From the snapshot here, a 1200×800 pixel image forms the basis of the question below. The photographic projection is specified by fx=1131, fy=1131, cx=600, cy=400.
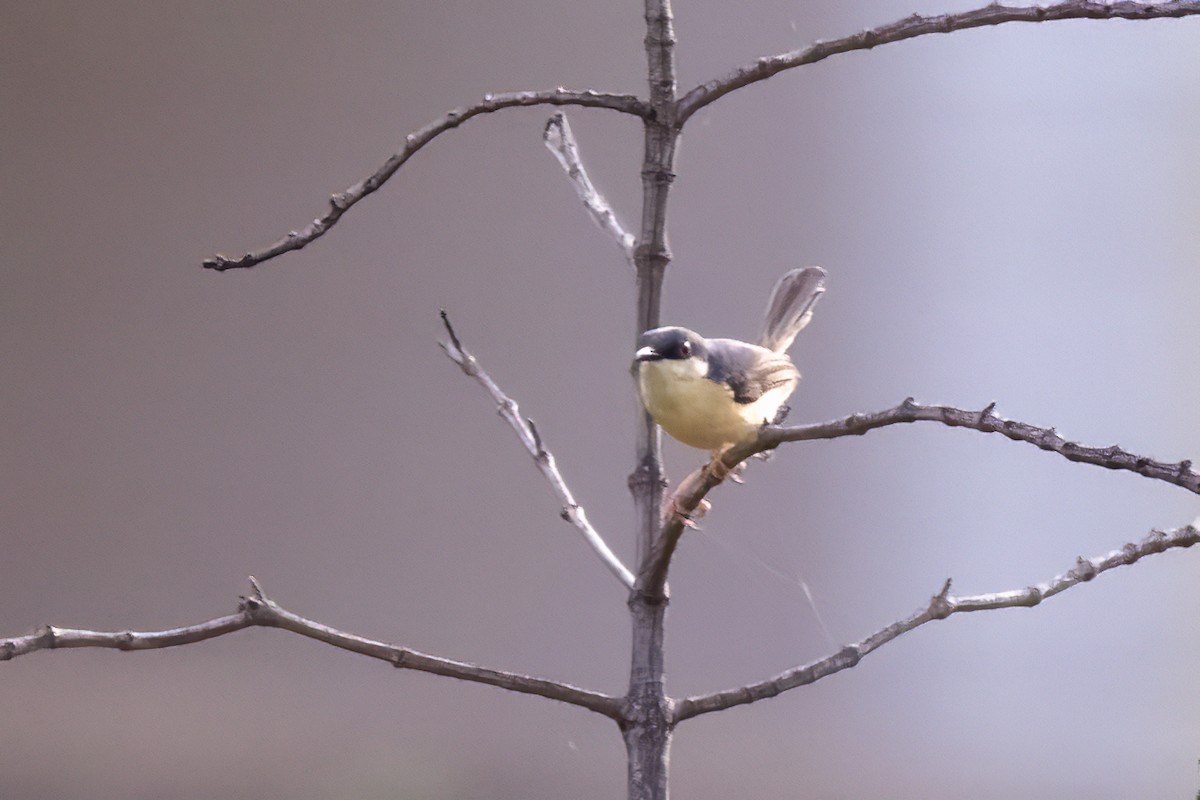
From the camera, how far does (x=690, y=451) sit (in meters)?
0.88

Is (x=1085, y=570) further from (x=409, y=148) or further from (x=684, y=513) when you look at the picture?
(x=409, y=148)

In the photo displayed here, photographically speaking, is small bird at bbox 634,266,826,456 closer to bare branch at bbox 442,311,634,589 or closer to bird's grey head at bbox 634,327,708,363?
bird's grey head at bbox 634,327,708,363

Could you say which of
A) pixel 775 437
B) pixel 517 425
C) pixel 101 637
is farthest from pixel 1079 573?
pixel 101 637

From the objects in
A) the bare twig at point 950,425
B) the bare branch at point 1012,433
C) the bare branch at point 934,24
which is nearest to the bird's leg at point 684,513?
the bare twig at point 950,425

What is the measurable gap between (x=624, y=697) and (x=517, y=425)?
230mm

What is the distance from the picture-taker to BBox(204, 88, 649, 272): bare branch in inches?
22.5

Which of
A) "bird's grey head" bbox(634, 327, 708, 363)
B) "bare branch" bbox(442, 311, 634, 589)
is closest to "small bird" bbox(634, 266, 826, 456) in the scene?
"bird's grey head" bbox(634, 327, 708, 363)

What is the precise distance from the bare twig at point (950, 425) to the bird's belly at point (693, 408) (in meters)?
0.05

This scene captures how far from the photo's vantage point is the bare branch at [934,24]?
0.51 meters

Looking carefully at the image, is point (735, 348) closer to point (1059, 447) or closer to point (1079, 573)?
point (1079, 573)

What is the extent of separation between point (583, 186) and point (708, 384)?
0.21 m

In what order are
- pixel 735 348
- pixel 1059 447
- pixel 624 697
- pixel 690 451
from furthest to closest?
pixel 690 451
pixel 735 348
pixel 624 697
pixel 1059 447

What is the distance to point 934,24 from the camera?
55 centimetres

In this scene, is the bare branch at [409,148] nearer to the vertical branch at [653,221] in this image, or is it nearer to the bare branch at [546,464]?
the vertical branch at [653,221]
